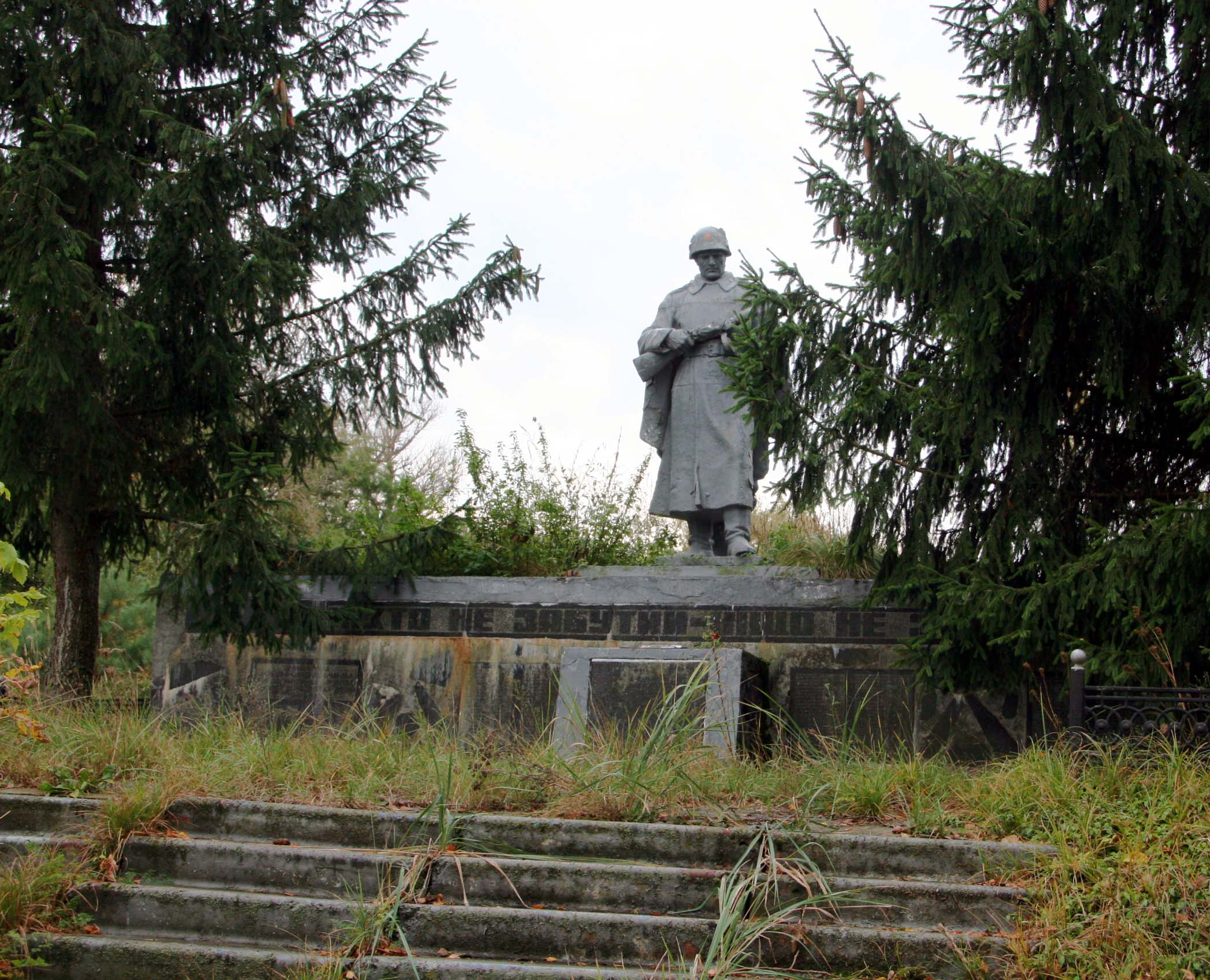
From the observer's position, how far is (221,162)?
809 cm

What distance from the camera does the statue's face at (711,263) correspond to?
30.2 ft

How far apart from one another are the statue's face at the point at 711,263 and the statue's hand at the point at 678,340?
20.9 inches

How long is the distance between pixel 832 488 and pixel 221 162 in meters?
4.33

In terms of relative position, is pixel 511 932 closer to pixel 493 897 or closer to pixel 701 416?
pixel 493 897

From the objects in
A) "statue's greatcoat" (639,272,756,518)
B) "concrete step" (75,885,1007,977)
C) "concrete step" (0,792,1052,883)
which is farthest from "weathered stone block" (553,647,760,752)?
"concrete step" (75,885,1007,977)

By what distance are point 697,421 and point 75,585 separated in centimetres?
448

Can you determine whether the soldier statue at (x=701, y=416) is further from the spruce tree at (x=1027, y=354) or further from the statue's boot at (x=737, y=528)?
the spruce tree at (x=1027, y=354)

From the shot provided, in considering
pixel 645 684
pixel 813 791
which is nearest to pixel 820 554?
pixel 645 684

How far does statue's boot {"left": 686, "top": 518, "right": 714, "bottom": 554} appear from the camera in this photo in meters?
8.95

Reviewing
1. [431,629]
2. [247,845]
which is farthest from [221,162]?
[247,845]

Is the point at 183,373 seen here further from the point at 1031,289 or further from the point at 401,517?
the point at 1031,289

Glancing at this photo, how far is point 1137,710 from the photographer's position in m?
5.75

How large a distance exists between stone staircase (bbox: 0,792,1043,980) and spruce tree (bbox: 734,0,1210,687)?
6.91 feet

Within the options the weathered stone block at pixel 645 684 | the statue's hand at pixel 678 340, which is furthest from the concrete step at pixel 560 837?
the statue's hand at pixel 678 340
